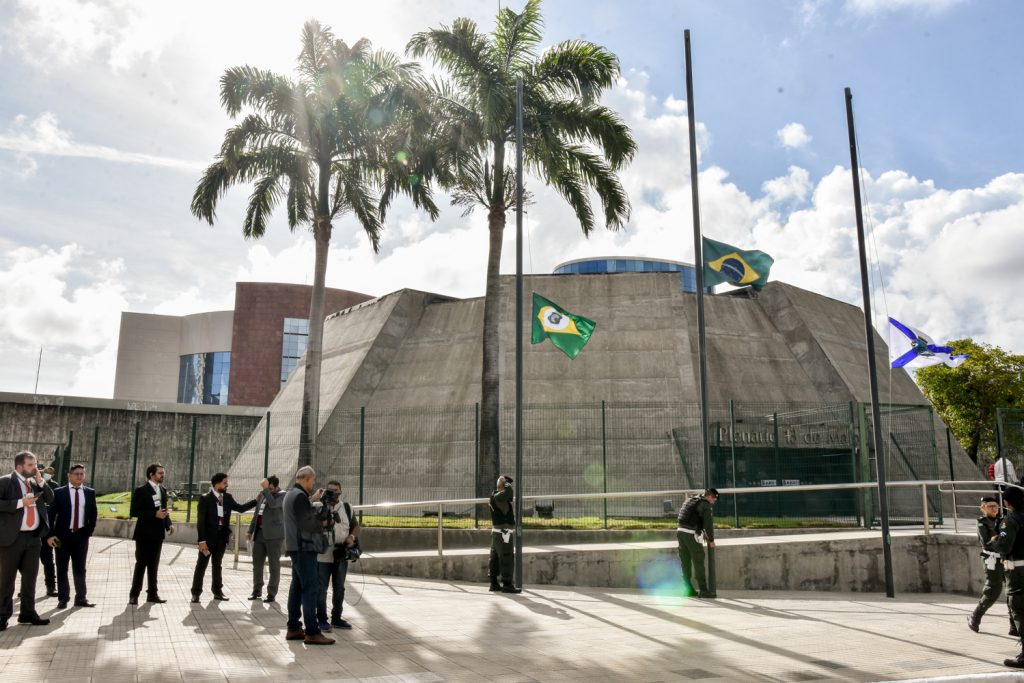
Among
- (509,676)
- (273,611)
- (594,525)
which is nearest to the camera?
(509,676)

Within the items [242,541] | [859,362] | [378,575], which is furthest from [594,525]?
[859,362]

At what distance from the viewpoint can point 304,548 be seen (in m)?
7.77

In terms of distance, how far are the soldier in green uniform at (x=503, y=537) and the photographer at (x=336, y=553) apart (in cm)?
347

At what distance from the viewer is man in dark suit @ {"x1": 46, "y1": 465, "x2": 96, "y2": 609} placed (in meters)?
9.65

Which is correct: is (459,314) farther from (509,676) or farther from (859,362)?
(509,676)

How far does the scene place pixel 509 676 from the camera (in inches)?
254

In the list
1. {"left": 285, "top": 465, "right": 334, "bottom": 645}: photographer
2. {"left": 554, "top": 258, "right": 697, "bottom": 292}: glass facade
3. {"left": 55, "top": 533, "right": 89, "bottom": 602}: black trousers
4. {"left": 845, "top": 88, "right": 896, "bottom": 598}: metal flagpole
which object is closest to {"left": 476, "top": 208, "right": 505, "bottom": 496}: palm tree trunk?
{"left": 845, "top": 88, "right": 896, "bottom": 598}: metal flagpole

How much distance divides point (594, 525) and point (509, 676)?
1119cm

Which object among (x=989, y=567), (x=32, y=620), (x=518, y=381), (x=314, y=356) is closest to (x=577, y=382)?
(x=314, y=356)

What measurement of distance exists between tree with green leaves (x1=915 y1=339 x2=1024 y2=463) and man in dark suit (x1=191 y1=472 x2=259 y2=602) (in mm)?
38838

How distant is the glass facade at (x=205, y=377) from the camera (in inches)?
2645

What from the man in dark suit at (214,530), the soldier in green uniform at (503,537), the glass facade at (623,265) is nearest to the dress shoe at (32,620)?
the man in dark suit at (214,530)

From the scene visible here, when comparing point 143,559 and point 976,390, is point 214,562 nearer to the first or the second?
point 143,559

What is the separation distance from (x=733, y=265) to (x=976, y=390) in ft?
109
